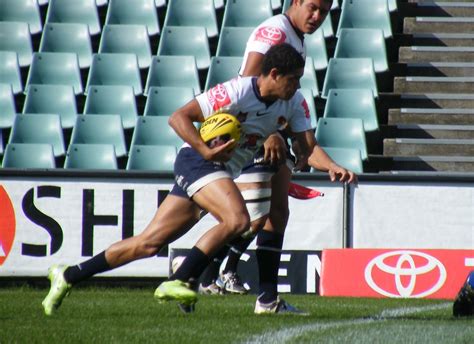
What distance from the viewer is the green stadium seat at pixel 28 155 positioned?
38.5ft

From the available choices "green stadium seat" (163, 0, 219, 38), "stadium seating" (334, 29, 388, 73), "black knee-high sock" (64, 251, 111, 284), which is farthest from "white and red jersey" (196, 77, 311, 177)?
"green stadium seat" (163, 0, 219, 38)

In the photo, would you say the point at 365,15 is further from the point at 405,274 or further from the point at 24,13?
the point at 405,274

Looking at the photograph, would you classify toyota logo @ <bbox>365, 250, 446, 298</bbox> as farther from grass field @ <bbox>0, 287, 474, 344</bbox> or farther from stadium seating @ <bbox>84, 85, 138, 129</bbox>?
stadium seating @ <bbox>84, 85, 138, 129</bbox>

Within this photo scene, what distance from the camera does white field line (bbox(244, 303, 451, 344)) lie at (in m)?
5.00

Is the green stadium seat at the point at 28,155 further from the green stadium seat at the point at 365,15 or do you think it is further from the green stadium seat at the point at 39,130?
the green stadium seat at the point at 365,15

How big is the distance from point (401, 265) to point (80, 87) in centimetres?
543

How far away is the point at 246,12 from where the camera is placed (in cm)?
1382

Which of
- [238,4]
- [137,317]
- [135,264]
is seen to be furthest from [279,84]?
[238,4]

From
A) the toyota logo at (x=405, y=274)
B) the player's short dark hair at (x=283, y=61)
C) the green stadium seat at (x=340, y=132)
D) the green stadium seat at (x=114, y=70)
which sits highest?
the player's short dark hair at (x=283, y=61)

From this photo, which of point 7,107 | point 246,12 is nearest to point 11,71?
point 7,107

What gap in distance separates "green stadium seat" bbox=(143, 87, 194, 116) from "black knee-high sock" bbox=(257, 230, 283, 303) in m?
5.86

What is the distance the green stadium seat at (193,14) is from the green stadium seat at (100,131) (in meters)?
2.18

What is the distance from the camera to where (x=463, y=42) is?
45.1 feet

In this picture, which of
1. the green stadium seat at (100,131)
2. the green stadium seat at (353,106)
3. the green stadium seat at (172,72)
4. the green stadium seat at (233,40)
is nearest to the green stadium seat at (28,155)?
the green stadium seat at (100,131)
